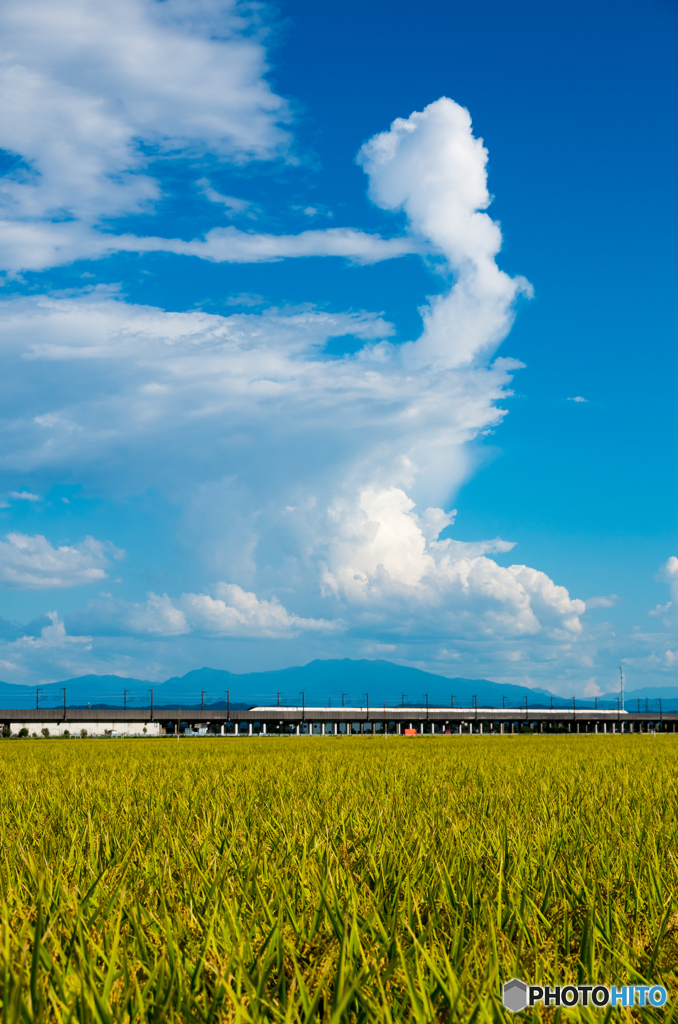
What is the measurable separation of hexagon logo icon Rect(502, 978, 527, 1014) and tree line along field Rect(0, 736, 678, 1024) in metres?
0.06

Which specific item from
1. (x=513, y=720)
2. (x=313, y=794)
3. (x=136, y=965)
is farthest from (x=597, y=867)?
(x=513, y=720)

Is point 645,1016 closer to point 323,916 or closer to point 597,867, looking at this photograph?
point 323,916

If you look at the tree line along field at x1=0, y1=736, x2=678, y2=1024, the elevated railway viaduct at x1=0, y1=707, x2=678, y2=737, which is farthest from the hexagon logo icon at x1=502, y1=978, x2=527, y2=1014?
the elevated railway viaduct at x1=0, y1=707, x2=678, y2=737

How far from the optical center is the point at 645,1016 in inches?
68.1

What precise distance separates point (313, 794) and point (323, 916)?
4158mm

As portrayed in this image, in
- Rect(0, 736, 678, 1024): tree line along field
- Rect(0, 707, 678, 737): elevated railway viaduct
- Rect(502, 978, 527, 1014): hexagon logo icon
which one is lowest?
Rect(0, 707, 678, 737): elevated railway viaduct

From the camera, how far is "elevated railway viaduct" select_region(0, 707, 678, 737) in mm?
68938

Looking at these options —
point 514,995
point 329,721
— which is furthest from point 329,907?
point 329,721

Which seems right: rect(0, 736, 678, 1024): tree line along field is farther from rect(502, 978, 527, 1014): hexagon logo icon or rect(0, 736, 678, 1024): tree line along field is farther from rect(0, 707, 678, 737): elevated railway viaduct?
rect(0, 707, 678, 737): elevated railway viaduct

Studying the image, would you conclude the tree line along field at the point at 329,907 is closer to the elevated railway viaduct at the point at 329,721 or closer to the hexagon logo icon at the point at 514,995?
the hexagon logo icon at the point at 514,995

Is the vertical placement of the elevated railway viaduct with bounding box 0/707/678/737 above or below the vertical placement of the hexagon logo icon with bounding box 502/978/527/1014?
below

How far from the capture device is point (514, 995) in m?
1.59

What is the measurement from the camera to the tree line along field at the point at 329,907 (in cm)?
178

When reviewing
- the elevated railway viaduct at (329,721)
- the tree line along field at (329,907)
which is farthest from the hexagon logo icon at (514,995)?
the elevated railway viaduct at (329,721)
